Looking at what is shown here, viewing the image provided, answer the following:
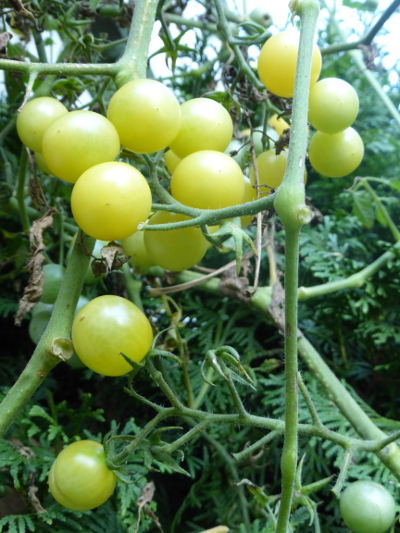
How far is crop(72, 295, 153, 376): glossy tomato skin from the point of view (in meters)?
0.30

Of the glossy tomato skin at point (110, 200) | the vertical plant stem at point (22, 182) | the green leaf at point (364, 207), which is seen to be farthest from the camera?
the green leaf at point (364, 207)

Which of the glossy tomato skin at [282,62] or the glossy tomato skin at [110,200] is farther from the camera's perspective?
the glossy tomato skin at [282,62]

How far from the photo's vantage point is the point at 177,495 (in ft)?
1.97

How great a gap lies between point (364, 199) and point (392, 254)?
86 millimetres

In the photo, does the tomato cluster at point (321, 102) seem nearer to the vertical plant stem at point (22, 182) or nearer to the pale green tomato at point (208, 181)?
the pale green tomato at point (208, 181)

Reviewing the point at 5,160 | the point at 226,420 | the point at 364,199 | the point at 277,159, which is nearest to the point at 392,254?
the point at 364,199

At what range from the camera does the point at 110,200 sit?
271 millimetres

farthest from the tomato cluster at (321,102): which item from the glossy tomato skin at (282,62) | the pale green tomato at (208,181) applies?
the pale green tomato at (208,181)

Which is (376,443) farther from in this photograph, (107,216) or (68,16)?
(68,16)

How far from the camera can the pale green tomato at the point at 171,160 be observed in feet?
1.32

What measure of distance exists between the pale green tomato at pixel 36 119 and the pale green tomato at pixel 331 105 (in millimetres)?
217

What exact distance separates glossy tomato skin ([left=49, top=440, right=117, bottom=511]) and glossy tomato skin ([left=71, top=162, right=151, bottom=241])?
0.16m

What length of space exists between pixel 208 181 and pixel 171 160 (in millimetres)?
104

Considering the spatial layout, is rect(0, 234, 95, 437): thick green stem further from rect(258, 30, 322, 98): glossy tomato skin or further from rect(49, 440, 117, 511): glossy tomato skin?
rect(258, 30, 322, 98): glossy tomato skin
